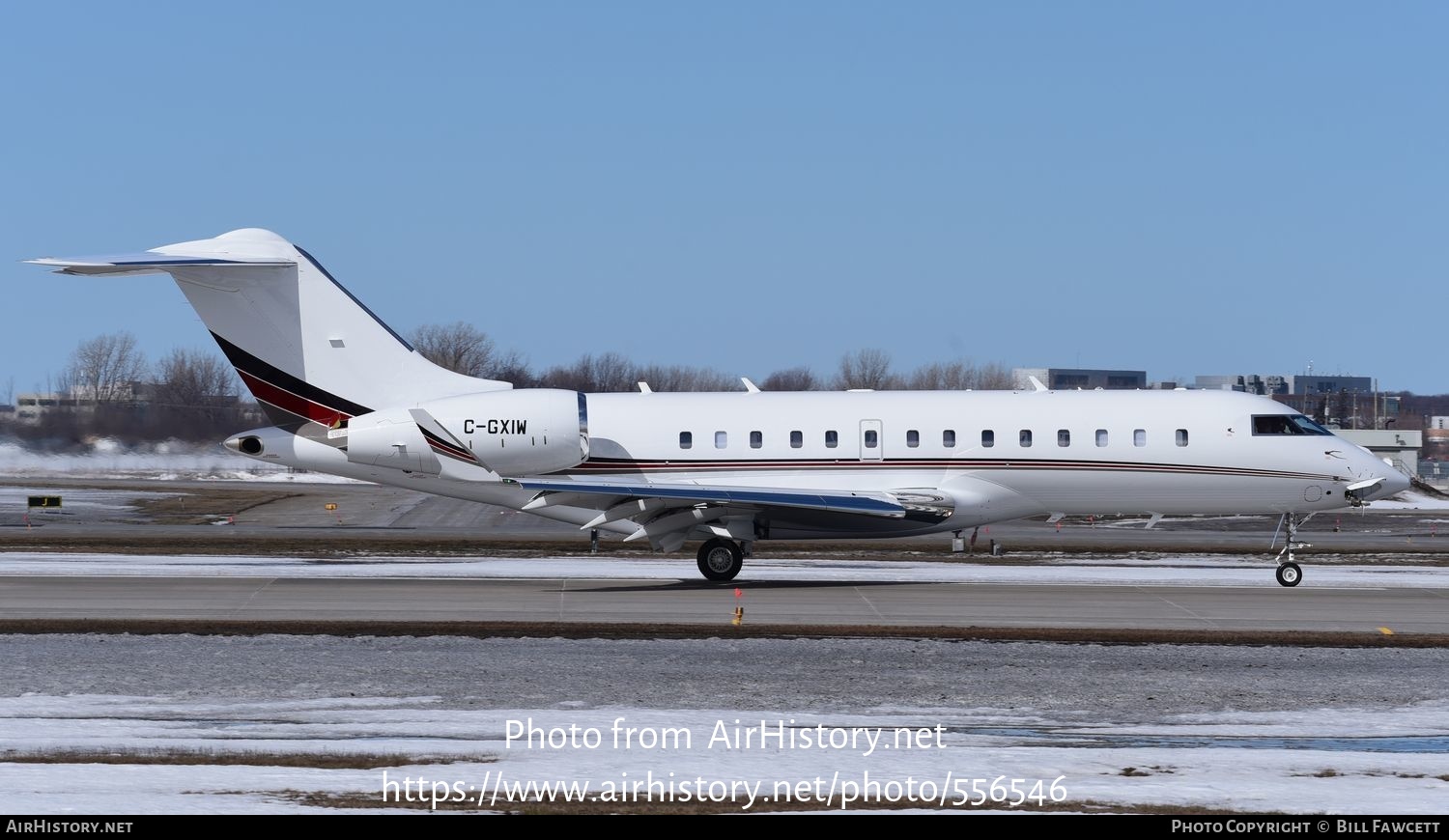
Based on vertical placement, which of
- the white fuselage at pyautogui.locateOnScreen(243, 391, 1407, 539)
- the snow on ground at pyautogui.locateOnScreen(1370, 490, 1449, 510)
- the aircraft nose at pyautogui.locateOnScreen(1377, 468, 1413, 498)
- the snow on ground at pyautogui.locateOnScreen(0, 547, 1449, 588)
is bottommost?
the snow on ground at pyautogui.locateOnScreen(1370, 490, 1449, 510)

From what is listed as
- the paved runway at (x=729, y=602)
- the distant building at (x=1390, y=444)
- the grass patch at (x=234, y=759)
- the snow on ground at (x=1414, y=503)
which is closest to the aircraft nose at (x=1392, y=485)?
the paved runway at (x=729, y=602)

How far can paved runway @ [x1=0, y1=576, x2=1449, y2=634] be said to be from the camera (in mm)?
19859

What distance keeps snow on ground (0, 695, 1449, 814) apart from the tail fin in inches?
459

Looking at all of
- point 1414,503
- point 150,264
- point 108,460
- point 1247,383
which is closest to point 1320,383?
point 1247,383

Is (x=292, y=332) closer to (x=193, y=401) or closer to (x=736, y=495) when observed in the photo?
(x=736, y=495)

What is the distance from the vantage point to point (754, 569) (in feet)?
91.9

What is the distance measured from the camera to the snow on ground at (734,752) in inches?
396

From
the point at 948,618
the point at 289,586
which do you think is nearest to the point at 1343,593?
the point at 948,618

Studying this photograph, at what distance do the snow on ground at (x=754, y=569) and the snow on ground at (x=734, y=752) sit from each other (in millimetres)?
12100

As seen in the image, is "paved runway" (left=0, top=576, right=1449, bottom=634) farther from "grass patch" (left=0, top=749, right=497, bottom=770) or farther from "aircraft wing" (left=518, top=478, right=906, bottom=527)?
"grass patch" (left=0, top=749, right=497, bottom=770)
